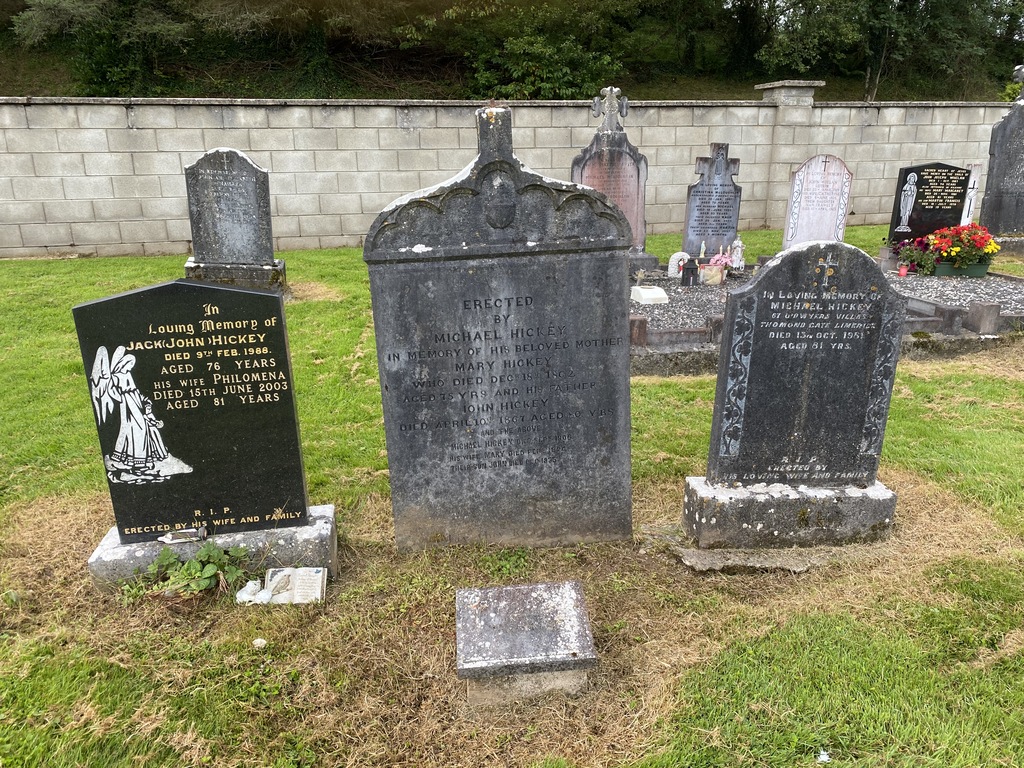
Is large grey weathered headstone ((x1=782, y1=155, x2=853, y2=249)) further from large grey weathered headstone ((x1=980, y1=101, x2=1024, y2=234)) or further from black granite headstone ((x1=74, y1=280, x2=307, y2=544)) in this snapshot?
black granite headstone ((x1=74, y1=280, x2=307, y2=544))

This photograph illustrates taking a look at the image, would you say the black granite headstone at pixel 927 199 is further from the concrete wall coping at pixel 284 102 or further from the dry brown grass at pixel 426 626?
the dry brown grass at pixel 426 626

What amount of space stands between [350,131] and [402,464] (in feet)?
36.3

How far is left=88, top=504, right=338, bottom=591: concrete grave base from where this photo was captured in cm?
363

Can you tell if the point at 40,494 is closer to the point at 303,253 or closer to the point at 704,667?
the point at 704,667

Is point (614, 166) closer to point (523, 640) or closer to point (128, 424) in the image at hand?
point (128, 424)

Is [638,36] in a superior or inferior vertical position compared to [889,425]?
superior

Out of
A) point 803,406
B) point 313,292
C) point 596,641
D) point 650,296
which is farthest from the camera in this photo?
point 313,292

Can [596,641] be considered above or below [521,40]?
below

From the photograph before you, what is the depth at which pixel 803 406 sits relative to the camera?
3.91 m

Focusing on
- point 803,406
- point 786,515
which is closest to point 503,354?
point 803,406

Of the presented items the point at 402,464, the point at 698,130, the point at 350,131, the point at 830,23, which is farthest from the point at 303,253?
the point at 830,23

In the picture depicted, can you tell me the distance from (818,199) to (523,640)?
9.74 metres

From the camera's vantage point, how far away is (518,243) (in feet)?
11.9

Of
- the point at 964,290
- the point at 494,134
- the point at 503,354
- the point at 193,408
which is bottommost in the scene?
the point at 964,290
